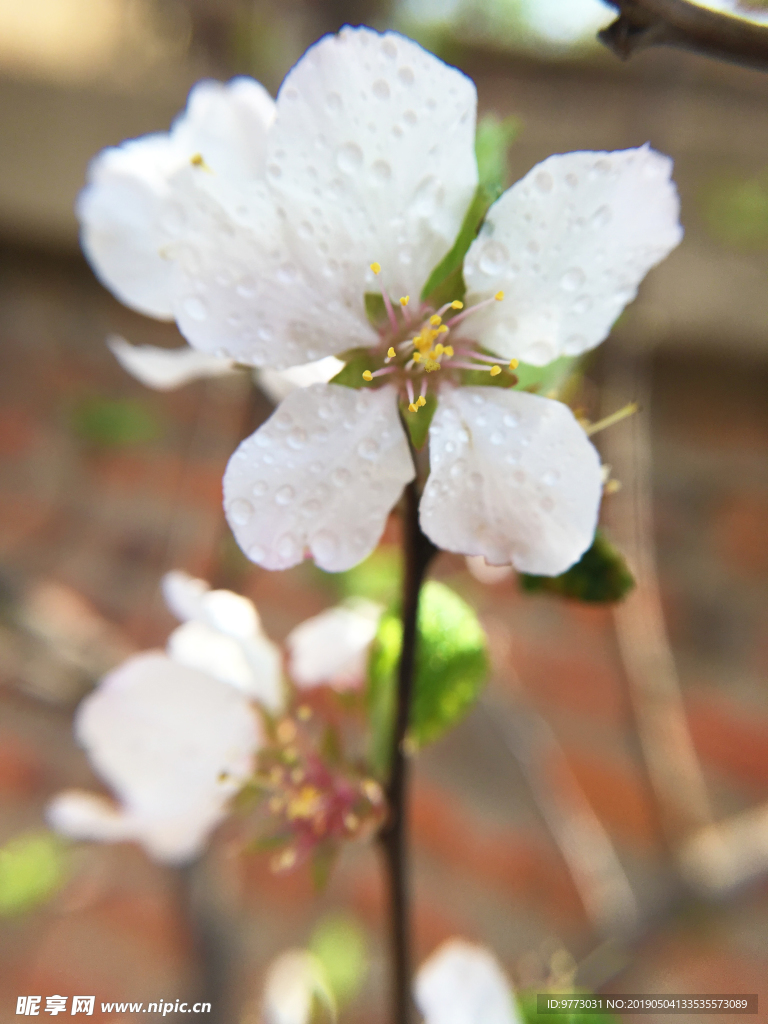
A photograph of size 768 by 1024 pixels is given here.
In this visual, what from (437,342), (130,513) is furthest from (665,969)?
(130,513)

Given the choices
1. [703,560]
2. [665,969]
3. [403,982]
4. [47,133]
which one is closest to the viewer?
[403,982]

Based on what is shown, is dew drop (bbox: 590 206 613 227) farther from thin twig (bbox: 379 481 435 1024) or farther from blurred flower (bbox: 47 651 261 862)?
blurred flower (bbox: 47 651 261 862)

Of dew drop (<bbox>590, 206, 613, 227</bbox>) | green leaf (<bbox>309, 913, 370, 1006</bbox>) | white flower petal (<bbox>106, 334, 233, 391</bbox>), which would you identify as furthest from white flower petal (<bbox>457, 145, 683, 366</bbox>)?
green leaf (<bbox>309, 913, 370, 1006</bbox>)

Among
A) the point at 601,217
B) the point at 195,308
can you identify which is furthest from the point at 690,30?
the point at 195,308

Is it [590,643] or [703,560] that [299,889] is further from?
[703,560]

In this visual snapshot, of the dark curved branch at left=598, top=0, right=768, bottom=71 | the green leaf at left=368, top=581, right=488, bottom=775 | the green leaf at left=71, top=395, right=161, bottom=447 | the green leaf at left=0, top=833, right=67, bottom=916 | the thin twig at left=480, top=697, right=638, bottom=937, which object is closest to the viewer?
the dark curved branch at left=598, top=0, right=768, bottom=71

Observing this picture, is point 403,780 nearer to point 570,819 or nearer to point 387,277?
point 387,277

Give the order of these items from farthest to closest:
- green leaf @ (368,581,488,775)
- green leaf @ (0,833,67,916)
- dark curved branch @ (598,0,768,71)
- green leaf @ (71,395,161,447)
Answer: green leaf @ (71,395,161,447) < green leaf @ (0,833,67,916) < green leaf @ (368,581,488,775) < dark curved branch @ (598,0,768,71)
